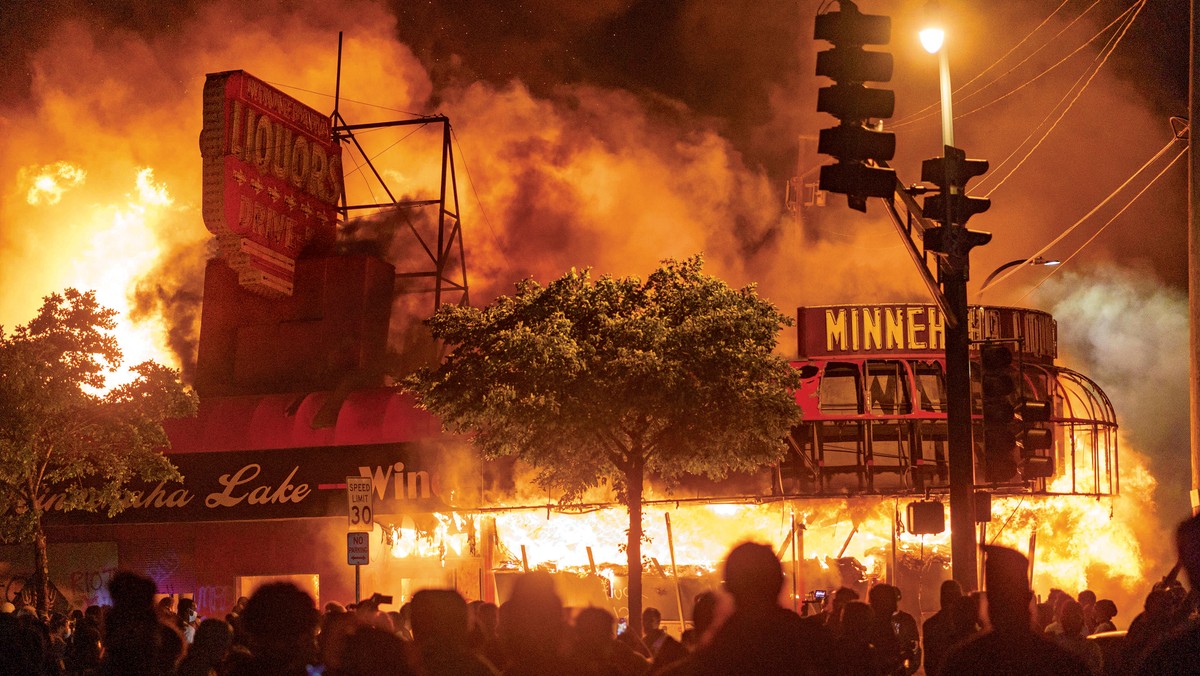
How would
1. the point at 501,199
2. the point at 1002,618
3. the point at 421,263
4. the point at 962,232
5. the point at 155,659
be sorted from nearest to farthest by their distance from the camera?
the point at 1002,618 < the point at 155,659 < the point at 962,232 < the point at 421,263 < the point at 501,199

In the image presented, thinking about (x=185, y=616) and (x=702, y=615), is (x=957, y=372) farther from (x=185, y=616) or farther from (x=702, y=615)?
(x=185, y=616)

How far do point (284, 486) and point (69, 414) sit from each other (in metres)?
5.66

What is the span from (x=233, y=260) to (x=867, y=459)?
17.1m

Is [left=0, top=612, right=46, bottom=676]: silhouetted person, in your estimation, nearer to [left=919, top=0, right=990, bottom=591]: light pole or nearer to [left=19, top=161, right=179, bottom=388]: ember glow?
[left=919, top=0, right=990, bottom=591]: light pole

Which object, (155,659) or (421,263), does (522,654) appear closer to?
(155,659)

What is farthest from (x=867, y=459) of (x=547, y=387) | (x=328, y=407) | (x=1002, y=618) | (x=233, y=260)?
(x=1002, y=618)

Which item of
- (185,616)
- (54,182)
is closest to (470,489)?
(185,616)

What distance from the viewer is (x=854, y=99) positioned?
10.7m

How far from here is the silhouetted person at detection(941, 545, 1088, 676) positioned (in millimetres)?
5152

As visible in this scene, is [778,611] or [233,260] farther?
[233,260]

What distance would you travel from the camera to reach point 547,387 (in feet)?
Answer: 72.7

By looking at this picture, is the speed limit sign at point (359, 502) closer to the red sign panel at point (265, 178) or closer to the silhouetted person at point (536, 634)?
the silhouetted person at point (536, 634)

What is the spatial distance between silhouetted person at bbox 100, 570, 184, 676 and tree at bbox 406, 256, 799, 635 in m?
14.4

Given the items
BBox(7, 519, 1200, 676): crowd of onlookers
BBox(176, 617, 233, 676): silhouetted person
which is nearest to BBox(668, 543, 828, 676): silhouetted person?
BBox(7, 519, 1200, 676): crowd of onlookers
